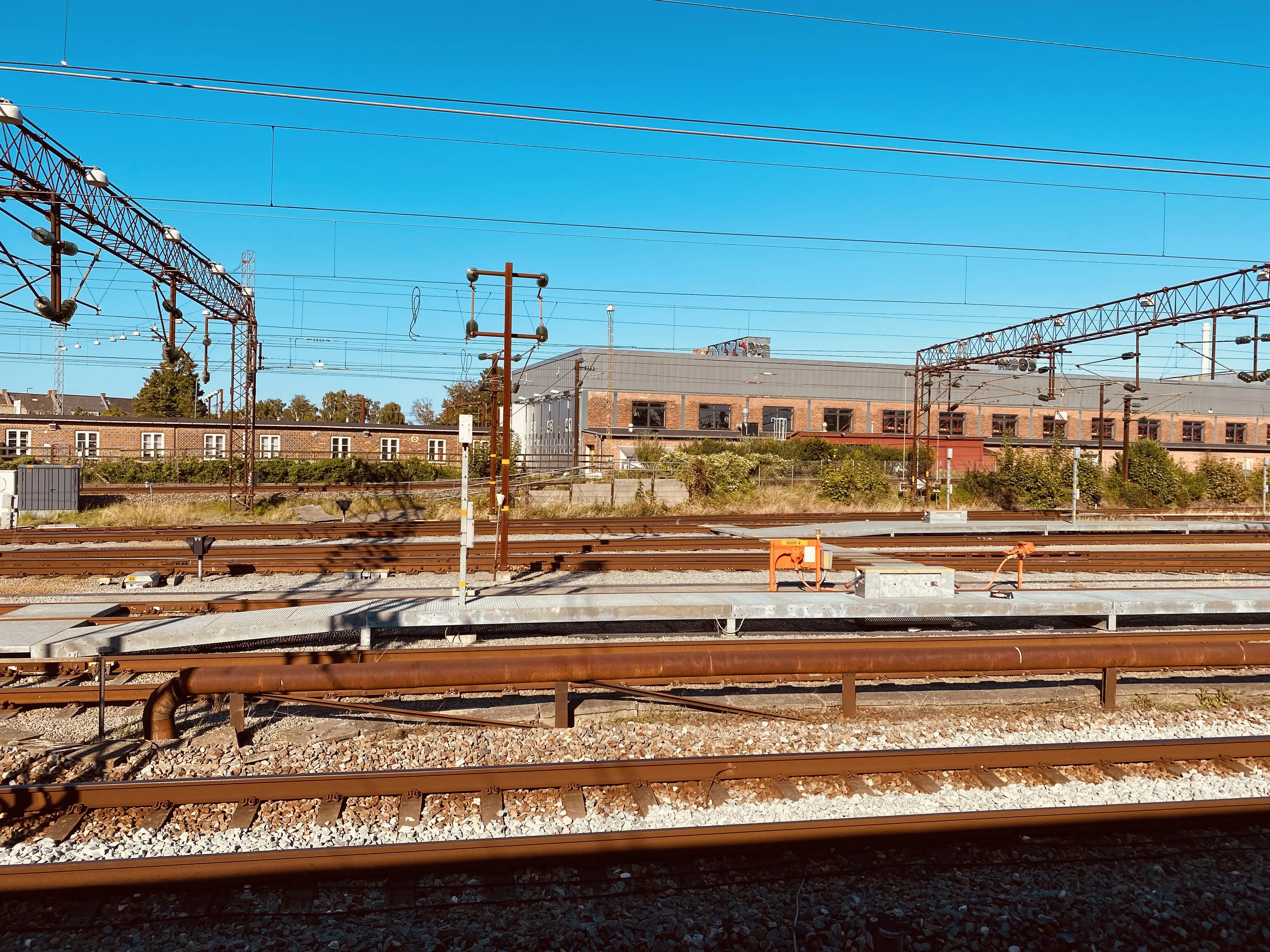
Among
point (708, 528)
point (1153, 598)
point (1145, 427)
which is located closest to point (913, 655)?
point (1153, 598)

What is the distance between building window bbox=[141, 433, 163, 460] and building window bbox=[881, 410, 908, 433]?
4458 cm

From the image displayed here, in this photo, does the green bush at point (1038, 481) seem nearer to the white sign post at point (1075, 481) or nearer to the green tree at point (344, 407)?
the white sign post at point (1075, 481)

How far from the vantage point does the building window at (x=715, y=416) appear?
5572 cm

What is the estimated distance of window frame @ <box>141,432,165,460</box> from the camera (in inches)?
1775

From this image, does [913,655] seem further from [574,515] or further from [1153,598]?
[574,515]

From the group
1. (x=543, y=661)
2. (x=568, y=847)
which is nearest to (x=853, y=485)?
(x=543, y=661)

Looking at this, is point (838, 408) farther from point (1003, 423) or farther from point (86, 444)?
point (86, 444)

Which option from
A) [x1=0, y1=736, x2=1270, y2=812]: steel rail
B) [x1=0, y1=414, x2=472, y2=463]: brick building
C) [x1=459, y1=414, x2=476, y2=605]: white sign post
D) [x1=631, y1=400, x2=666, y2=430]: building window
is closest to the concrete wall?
[x1=0, y1=414, x2=472, y2=463]: brick building

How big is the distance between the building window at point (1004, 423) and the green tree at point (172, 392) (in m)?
54.5

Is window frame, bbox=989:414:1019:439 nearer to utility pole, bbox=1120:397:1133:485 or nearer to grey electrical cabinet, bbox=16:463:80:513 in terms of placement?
utility pole, bbox=1120:397:1133:485

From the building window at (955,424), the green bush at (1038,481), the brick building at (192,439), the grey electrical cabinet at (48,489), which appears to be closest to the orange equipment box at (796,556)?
the green bush at (1038,481)

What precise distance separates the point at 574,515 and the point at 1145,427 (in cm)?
5255

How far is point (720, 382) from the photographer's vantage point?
55.9 metres

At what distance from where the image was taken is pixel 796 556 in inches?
516
